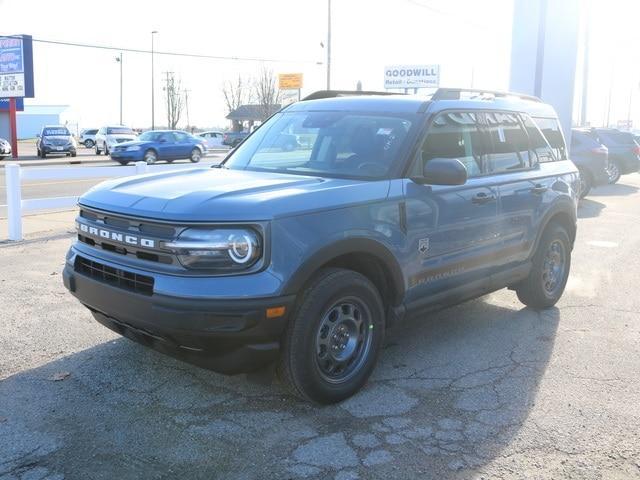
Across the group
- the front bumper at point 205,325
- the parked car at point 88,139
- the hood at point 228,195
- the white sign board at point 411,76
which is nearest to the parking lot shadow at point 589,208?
the hood at point 228,195

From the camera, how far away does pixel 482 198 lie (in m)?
4.98

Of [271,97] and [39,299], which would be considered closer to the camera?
[39,299]

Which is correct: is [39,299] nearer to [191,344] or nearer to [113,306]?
[113,306]

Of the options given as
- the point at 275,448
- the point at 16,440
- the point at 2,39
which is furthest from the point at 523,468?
the point at 2,39

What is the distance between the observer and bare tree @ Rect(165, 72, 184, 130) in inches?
3337

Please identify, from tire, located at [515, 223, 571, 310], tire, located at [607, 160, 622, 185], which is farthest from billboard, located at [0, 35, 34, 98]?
tire, located at [515, 223, 571, 310]

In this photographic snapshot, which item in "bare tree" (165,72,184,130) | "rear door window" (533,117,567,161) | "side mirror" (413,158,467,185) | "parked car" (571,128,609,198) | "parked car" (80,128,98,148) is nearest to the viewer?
"side mirror" (413,158,467,185)

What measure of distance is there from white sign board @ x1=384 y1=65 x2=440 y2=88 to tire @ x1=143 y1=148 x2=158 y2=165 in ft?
50.4

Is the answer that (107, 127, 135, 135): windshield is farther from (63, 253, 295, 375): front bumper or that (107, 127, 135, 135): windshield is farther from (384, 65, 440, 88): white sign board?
(63, 253, 295, 375): front bumper

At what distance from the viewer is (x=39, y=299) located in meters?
6.13

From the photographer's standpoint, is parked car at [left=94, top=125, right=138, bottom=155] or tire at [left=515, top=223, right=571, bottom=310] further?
parked car at [left=94, top=125, right=138, bottom=155]

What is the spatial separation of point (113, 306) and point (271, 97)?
6519 centimetres

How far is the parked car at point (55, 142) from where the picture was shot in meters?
36.3

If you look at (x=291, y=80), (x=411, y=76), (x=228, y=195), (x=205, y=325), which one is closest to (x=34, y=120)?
(x=291, y=80)
